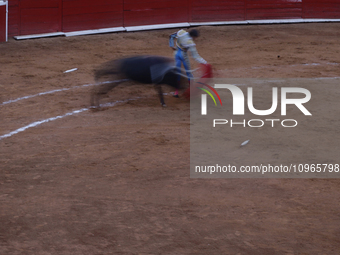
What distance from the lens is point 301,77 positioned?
31.7 ft

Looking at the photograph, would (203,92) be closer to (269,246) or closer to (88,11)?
(269,246)

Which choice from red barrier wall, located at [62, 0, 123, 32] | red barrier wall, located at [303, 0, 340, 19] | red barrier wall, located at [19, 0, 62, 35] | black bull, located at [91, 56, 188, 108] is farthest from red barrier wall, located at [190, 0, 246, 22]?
black bull, located at [91, 56, 188, 108]

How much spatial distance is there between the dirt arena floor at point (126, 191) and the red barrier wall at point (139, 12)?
4.20m

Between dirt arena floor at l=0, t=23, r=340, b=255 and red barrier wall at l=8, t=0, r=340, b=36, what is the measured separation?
13.8ft

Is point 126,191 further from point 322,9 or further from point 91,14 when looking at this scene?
point 322,9

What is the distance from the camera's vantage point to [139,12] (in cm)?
1448

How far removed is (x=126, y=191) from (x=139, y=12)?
10.5m

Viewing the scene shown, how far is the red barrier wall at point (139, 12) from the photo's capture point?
12977mm

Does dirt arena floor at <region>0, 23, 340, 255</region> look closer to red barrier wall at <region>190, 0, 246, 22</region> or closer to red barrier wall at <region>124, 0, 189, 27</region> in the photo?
red barrier wall at <region>124, 0, 189, 27</region>

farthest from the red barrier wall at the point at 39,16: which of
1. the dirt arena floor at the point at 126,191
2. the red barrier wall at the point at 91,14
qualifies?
the dirt arena floor at the point at 126,191

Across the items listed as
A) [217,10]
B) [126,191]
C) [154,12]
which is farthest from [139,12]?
[126,191]

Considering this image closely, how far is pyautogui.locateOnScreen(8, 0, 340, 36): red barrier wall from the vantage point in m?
13.0

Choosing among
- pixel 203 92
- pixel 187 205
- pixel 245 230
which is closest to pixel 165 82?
pixel 203 92

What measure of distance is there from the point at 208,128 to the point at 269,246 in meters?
3.09
